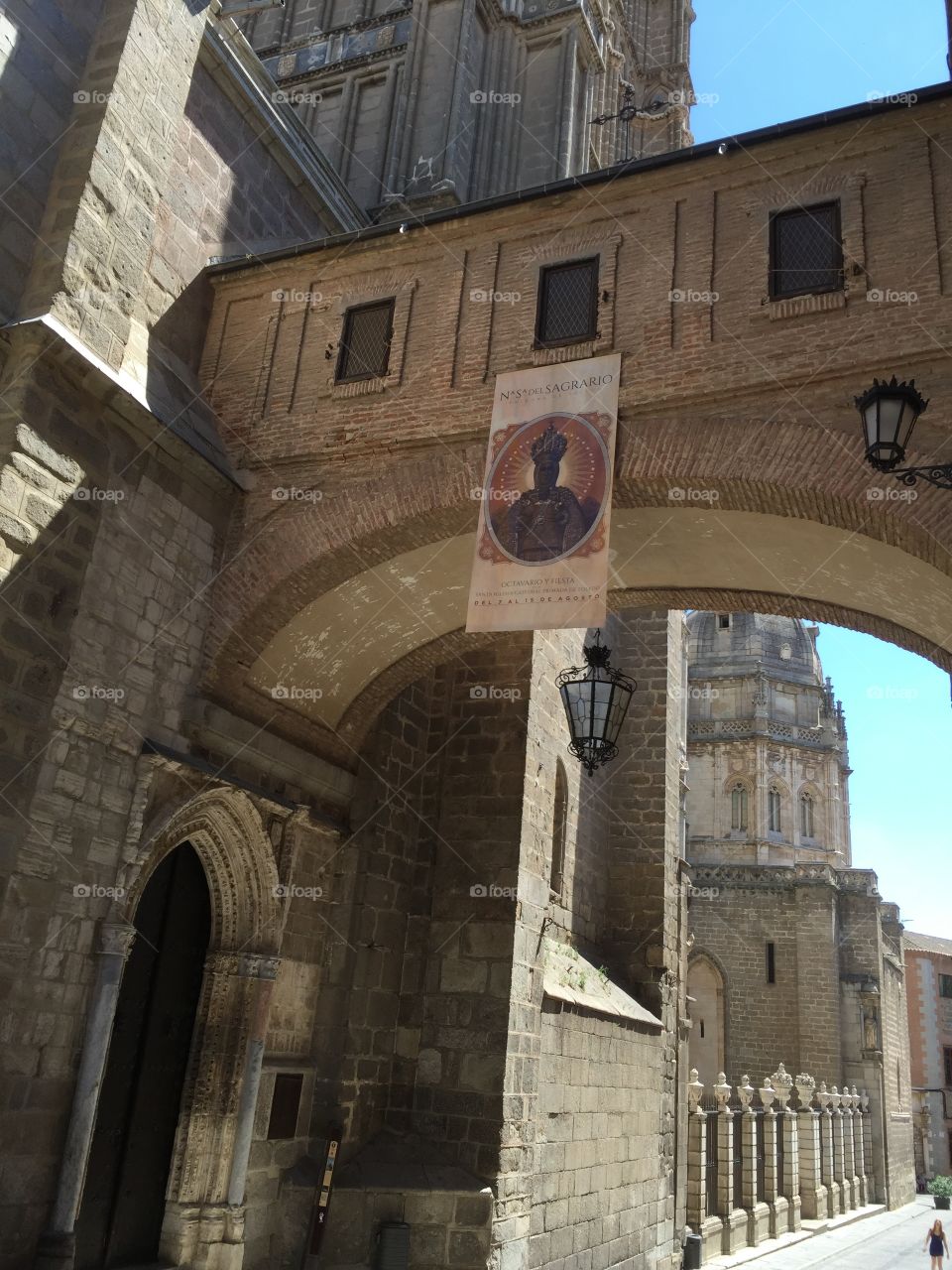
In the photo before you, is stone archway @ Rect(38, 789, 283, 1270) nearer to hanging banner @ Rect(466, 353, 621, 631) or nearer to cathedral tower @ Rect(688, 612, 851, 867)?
hanging banner @ Rect(466, 353, 621, 631)

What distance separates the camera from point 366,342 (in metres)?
9.98

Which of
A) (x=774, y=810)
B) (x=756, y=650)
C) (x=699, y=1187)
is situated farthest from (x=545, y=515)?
(x=756, y=650)

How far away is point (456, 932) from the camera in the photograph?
1113 cm

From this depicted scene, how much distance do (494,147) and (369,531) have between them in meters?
12.3

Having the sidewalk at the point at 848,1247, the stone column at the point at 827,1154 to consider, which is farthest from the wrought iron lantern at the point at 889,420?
the stone column at the point at 827,1154

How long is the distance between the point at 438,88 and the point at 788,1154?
22913 mm

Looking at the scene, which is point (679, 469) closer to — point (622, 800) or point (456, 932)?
point (456, 932)

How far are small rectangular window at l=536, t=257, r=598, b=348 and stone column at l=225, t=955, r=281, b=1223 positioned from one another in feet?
19.5

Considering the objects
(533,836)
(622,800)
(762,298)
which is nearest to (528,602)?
(762,298)

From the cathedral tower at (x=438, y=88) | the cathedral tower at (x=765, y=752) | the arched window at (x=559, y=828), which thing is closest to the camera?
the arched window at (x=559, y=828)
